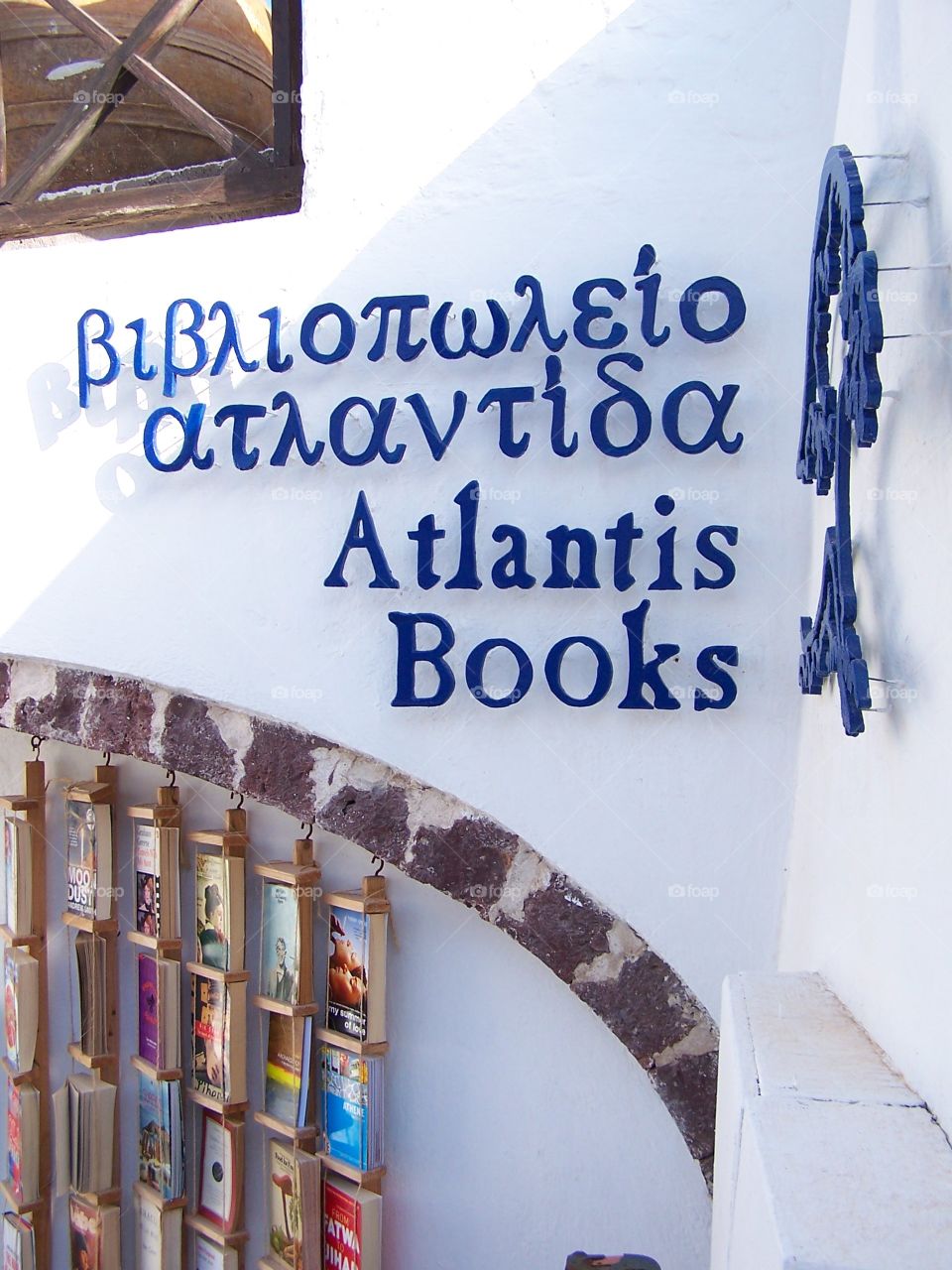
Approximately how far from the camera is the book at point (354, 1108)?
279cm

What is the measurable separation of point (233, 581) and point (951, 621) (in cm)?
178

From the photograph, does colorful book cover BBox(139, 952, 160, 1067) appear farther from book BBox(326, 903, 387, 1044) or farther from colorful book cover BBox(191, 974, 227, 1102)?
book BBox(326, 903, 387, 1044)

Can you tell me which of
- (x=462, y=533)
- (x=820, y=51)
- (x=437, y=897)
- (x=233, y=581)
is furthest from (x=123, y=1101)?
(x=820, y=51)

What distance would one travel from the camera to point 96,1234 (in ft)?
10.7

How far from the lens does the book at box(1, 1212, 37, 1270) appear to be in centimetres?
334

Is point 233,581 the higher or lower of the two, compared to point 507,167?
lower

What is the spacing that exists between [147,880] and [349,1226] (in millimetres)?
1056

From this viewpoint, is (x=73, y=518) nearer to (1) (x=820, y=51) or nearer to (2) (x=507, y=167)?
(2) (x=507, y=167)

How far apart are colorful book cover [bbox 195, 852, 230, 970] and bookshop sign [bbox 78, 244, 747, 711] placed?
0.86m

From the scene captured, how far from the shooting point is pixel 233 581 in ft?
9.01
